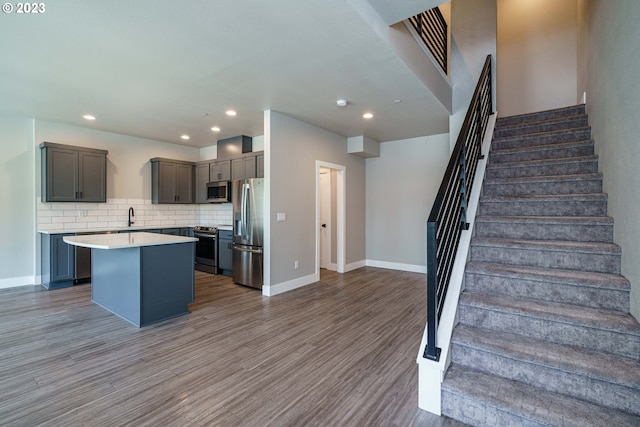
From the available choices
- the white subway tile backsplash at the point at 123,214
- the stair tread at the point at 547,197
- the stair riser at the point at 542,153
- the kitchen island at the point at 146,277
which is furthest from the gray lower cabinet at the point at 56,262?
the stair riser at the point at 542,153

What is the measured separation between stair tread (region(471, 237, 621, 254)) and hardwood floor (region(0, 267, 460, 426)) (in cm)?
117

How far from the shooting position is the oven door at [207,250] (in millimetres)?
5754

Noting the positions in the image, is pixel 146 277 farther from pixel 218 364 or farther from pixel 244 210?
pixel 244 210

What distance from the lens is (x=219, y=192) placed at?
19.8 feet

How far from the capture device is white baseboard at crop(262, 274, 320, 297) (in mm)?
4363

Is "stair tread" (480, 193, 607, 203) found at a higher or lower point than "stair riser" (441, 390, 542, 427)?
higher

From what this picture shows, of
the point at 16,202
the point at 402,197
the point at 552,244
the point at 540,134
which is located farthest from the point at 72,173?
the point at 540,134

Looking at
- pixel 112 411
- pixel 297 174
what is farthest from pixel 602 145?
pixel 112 411

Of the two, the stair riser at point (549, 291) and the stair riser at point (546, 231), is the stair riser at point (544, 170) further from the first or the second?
the stair riser at point (549, 291)

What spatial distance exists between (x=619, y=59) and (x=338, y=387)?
3262 millimetres

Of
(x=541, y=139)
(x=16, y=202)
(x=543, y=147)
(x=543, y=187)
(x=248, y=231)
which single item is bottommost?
(x=248, y=231)

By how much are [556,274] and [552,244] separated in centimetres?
33

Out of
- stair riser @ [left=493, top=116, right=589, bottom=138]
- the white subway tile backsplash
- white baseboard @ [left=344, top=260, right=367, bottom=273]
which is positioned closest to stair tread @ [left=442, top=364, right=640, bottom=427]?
stair riser @ [left=493, top=116, right=589, bottom=138]

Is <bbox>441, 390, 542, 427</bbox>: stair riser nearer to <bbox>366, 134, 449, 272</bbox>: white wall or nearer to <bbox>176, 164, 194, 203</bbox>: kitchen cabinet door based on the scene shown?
<bbox>366, 134, 449, 272</bbox>: white wall
